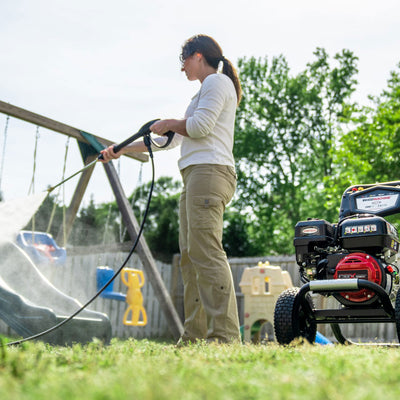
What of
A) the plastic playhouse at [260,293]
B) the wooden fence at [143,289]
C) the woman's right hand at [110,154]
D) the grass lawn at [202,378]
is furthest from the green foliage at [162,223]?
the grass lawn at [202,378]

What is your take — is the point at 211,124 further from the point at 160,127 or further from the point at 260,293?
the point at 260,293

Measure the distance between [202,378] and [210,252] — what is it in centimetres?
158

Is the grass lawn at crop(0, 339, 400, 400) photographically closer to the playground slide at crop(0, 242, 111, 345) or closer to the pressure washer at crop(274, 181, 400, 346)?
the pressure washer at crop(274, 181, 400, 346)

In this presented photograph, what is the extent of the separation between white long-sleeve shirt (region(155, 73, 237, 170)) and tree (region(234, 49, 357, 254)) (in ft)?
48.2

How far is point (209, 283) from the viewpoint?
281cm

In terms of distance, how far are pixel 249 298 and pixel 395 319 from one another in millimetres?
4203

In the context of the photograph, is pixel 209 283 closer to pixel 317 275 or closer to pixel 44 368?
pixel 317 275

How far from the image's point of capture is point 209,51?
10.5 feet

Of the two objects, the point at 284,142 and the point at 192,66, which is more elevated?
the point at 284,142

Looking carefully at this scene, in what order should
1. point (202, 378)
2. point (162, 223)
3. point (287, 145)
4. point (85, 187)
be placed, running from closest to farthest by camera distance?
point (202, 378) < point (85, 187) < point (162, 223) < point (287, 145)

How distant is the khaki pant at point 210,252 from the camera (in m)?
2.79

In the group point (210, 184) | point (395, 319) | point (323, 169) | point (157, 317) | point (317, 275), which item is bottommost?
point (157, 317)

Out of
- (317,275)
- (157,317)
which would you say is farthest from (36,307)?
(157,317)

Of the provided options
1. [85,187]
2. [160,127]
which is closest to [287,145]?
[85,187]
